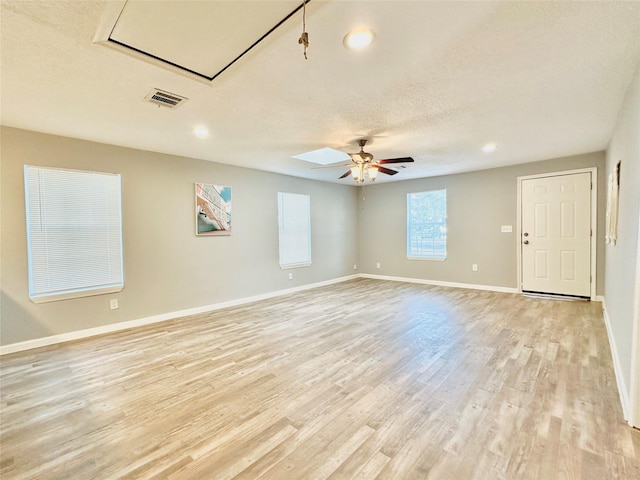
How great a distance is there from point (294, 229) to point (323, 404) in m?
4.30

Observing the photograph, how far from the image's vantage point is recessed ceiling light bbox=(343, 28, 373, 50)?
171cm

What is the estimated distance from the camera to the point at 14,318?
10.6 feet

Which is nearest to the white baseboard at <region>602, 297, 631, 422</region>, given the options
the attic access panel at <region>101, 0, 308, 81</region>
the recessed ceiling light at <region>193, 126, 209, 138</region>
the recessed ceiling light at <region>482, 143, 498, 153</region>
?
the recessed ceiling light at <region>482, 143, 498, 153</region>

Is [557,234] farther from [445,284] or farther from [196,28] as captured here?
[196,28]

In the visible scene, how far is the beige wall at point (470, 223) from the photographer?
5.32 m

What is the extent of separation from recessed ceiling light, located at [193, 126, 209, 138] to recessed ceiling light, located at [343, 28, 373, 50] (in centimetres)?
205

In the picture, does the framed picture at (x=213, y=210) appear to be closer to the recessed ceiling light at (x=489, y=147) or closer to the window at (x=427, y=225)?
the recessed ceiling light at (x=489, y=147)

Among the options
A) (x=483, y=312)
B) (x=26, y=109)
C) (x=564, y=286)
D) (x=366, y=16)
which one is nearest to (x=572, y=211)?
(x=564, y=286)

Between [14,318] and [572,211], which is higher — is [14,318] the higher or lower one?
the lower one

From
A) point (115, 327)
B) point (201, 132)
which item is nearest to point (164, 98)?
point (201, 132)

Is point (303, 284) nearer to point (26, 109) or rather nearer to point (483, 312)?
point (483, 312)

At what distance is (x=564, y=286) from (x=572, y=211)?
1261 millimetres

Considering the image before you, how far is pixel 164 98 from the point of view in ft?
8.32

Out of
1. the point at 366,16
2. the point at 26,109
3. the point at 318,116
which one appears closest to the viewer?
the point at 366,16
